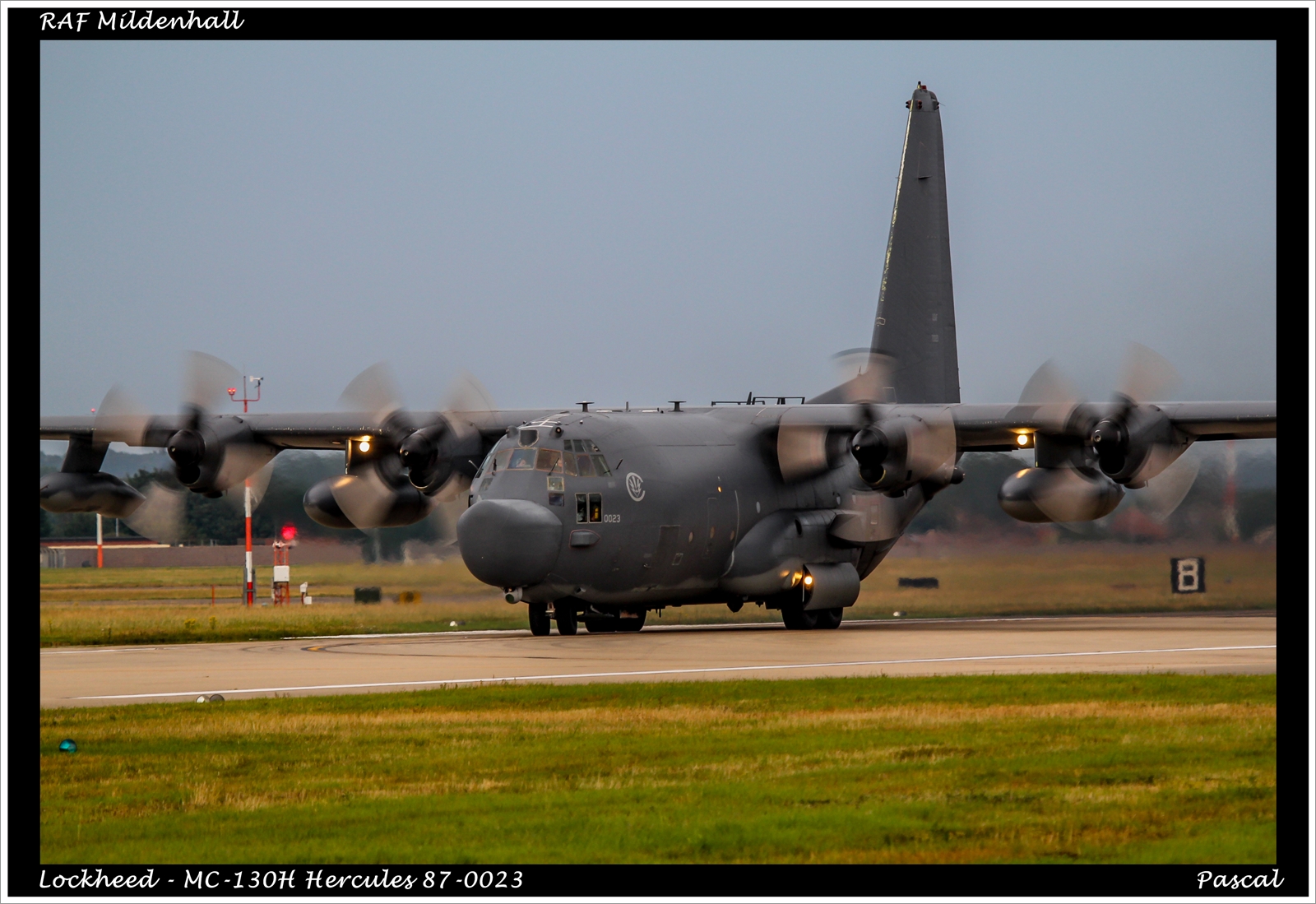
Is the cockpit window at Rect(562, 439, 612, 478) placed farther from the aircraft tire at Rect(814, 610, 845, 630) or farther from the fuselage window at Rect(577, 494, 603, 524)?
the aircraft tire at Rect(814, 610, 845, 630)

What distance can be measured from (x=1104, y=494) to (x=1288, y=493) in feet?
65.8

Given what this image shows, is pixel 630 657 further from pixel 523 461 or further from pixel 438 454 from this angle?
pixel 438 454

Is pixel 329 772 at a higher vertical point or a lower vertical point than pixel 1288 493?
lower

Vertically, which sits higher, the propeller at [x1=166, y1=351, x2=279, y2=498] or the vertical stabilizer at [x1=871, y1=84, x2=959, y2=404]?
the vertical stabilizer at [x1=871, y1=84, x2=959, y2=404]

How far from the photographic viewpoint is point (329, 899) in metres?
7.74

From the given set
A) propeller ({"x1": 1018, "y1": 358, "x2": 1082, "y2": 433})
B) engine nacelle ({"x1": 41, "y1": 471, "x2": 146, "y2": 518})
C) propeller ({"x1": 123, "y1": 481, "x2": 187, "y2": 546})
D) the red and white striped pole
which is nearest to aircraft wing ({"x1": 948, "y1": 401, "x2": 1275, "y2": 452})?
propeller ({"x1": 1018, "y1": 358, "x2": 1082, "y2": 433})

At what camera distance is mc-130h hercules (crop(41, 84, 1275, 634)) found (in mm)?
27875

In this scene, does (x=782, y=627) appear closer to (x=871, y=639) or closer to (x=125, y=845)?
(x=871, y=639)

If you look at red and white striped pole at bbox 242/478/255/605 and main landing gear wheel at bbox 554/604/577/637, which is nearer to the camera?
main landing gear wheel at bbox 554/604/577/637

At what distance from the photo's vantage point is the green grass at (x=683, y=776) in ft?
33.5

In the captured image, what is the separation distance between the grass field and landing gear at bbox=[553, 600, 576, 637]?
12.9 ft

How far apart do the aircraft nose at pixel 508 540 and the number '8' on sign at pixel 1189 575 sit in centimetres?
1393

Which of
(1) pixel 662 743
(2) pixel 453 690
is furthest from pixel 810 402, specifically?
(1) pixel 662 743

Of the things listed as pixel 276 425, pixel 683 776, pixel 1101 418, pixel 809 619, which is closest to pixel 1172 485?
pixel 1101 418
